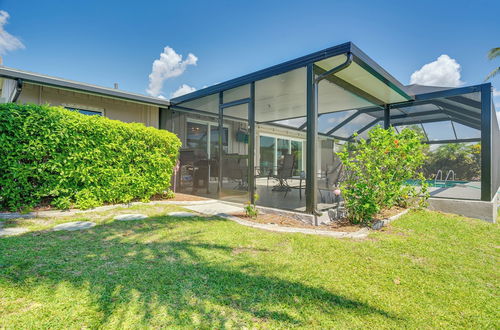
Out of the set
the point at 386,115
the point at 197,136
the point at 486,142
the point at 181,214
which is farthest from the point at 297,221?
the point at 386,115

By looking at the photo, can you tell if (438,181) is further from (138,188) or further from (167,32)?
(167,32)

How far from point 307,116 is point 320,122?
10.2 feet

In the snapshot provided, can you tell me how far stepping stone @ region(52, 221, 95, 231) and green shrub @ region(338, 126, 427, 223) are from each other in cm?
414

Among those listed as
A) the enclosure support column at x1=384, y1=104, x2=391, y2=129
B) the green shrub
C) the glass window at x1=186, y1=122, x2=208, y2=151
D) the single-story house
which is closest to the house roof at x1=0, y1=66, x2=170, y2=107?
the single-story house

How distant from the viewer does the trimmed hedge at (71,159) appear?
12.5ft

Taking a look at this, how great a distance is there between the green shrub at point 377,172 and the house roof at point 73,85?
5692 mm

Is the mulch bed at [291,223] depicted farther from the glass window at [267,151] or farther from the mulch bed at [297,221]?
the glass window at [267,151]

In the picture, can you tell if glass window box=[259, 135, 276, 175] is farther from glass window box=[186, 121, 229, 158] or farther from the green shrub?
the green shrub

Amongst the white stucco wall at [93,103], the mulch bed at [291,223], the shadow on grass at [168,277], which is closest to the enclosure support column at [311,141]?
the mulch bed at [291,223]

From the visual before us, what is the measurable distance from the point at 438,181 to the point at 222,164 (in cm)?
837

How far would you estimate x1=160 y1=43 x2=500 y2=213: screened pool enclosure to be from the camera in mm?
4457

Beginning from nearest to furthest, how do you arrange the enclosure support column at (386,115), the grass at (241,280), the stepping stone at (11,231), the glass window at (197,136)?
the grass at (241,280)
the stepping stone at (11,231)
the glass window at (197,136)
the enclosure support column at (386,115)

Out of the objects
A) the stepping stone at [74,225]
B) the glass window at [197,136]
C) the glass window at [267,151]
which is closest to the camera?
the stepping stone at [74,225]

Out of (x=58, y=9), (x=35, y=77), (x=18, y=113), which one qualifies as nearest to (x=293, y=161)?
(x=18, y=113)
